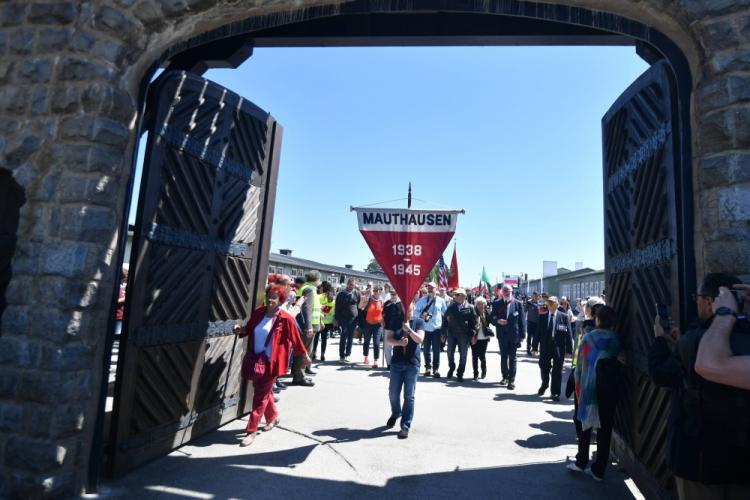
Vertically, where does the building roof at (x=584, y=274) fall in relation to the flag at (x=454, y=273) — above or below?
above

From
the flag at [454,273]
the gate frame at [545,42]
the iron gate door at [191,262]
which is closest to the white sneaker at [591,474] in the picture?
the gate frame at [545,42]

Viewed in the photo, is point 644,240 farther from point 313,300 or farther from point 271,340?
point 313,300

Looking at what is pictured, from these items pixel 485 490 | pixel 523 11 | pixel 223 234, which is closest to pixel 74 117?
pixel 223 234

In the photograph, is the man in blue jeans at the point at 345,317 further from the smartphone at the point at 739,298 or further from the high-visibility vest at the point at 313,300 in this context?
the smartphone at the point at 739,298

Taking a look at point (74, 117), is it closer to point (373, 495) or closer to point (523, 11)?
point (523, 11)

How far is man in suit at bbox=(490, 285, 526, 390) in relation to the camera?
881 centimetres

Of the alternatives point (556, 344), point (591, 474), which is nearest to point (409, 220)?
point (591, 474)

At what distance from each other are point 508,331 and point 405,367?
4.12 metres

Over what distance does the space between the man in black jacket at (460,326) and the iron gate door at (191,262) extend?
4.67 m

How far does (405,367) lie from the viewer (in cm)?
563

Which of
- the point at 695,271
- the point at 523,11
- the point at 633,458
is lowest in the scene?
the point at 633,458

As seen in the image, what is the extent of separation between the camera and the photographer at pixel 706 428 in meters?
2.33

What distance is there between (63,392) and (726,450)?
14.3ft

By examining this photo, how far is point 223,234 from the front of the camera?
5.45 metres
